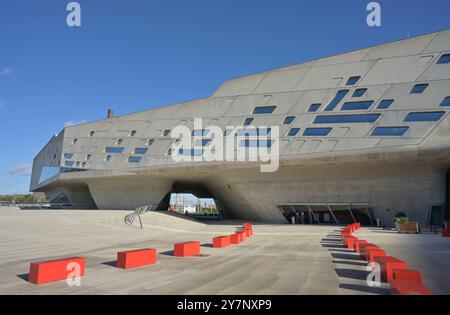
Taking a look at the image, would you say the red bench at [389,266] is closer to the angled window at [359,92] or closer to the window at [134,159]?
the angled window at [359,92]

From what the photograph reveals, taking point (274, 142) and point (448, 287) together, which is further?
point (274, 142)

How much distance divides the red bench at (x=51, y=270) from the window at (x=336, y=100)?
25.2 meters

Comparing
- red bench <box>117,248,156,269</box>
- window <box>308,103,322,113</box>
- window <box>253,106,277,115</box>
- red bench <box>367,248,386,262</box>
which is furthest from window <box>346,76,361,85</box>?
red bench <box>117,248,156,269</box>

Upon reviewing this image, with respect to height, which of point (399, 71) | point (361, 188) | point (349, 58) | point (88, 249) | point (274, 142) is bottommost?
point (88, 249)

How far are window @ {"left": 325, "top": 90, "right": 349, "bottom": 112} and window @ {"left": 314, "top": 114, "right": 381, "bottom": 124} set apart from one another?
88cm

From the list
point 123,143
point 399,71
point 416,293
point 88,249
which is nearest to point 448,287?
point 416,293

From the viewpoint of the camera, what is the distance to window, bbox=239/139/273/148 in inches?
1176

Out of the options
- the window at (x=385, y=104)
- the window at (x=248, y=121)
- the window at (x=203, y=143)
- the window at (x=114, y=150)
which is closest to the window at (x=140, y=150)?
the window at (x=114, y=150)

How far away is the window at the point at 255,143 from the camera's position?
98.0 ft

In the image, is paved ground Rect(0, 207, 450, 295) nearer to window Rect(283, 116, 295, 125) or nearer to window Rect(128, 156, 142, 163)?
window Rect(283, 116, 295, 125)

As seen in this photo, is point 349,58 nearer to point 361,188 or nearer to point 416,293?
point 361,188

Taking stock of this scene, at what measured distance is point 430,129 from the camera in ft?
79.8
